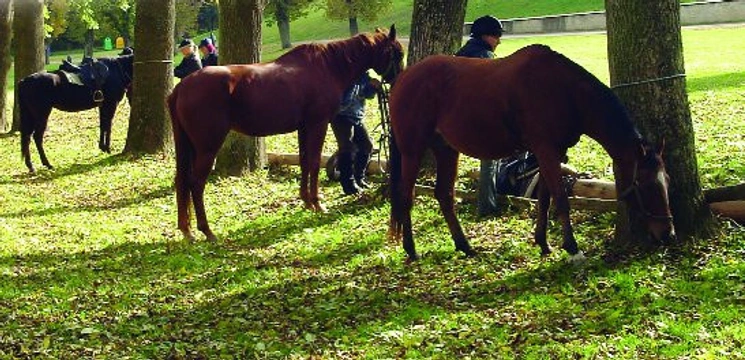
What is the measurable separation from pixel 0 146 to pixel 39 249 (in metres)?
11.4

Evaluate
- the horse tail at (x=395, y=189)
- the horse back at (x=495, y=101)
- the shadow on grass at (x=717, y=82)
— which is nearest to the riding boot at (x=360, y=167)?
the horse tail at (x=395, y=189)

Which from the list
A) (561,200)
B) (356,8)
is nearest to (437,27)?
(561,200)

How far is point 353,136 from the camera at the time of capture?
13.5 meters

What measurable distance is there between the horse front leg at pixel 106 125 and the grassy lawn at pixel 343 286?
17.1 ft

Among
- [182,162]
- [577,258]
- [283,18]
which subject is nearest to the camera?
[577,258]

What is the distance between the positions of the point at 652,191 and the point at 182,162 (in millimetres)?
5061

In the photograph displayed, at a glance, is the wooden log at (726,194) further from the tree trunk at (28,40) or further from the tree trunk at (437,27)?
the tree trunk at (28,40)

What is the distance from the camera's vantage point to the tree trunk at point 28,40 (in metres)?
24.0

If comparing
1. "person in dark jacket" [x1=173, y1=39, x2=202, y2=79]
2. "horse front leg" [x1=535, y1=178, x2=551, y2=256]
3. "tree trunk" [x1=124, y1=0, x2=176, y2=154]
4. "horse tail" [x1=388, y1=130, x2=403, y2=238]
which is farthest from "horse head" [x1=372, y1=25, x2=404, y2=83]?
"person in dark jacket" [x1=173, y1=39, x2=202, y2=79]

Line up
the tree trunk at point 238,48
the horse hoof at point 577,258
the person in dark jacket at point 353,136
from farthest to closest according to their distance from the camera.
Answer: the tree trunk at point 238,48 < the person in dark jacket at point 353,136 < the horse hoof at point 577,258

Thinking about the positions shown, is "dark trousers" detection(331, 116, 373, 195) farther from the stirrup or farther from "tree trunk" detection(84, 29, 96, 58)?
"tree trunk" detection(84, 29, 96, 58)

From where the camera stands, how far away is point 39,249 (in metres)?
11.1

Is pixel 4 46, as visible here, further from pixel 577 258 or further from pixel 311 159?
pixel 577 258

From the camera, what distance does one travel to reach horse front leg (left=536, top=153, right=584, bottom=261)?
868cm
